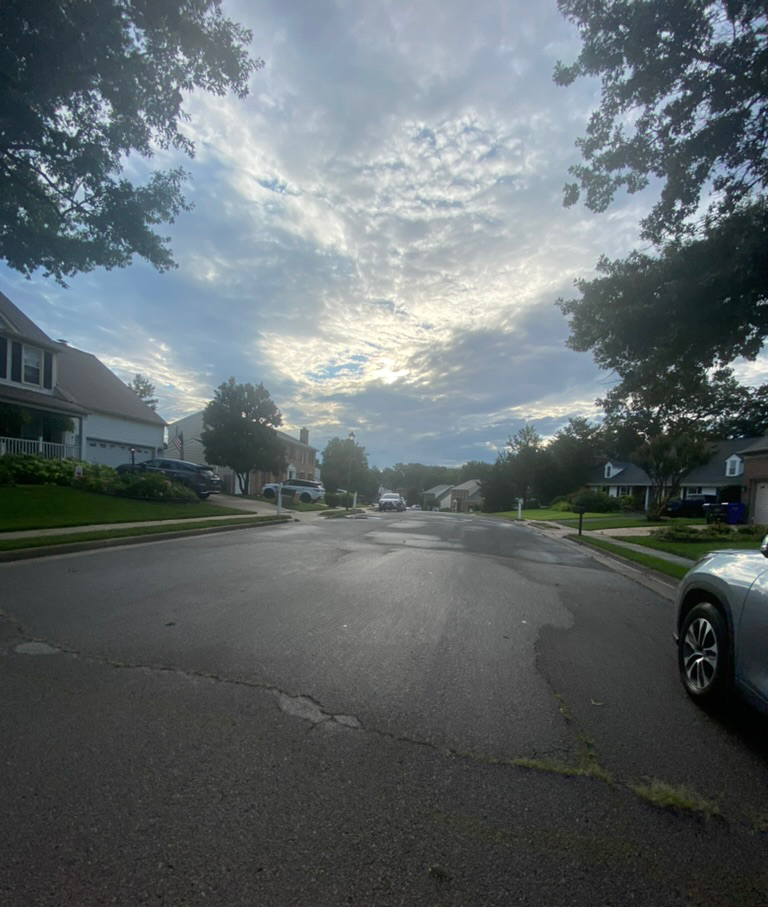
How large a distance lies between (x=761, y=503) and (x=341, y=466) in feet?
162

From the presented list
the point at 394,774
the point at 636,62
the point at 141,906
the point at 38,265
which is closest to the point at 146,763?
the point at 141,906

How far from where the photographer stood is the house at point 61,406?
22766mm

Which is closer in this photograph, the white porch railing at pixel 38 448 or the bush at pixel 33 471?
the bush at pixel 33 471

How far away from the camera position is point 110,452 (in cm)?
2961

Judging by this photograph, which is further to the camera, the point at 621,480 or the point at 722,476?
the point at 621,480

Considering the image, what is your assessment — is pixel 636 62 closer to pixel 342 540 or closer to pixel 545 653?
pixel 545 653

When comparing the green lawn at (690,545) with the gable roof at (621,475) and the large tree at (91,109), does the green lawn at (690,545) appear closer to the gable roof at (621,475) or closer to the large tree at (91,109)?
the large tree at (91,109)

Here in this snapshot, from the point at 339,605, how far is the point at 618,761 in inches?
151

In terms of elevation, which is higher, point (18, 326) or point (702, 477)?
point (18, 326)

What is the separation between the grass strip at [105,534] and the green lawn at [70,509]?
1.48 metres

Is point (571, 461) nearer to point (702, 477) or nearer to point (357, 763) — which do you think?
point (702, 477)

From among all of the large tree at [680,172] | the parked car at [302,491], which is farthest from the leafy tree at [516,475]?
the large tree at [680,172]

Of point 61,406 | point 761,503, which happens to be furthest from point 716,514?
point 61,406

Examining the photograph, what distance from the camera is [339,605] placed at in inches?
251
